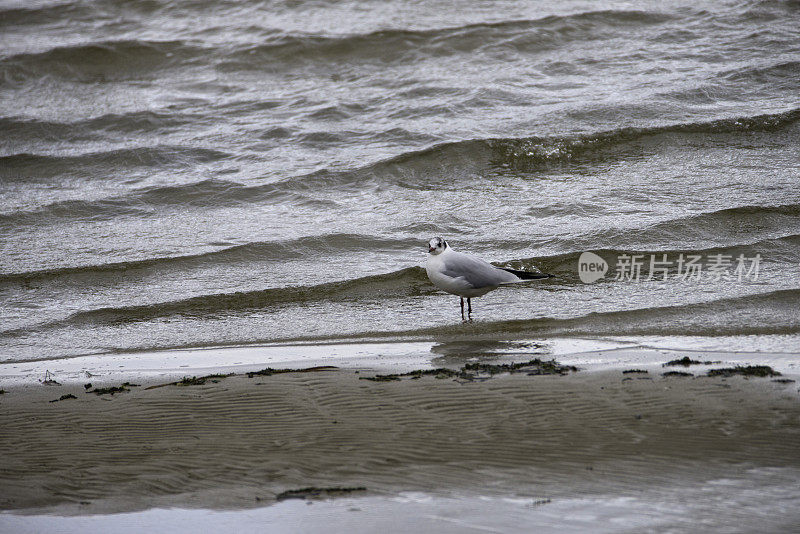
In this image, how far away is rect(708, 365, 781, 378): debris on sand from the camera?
4516 millimetres

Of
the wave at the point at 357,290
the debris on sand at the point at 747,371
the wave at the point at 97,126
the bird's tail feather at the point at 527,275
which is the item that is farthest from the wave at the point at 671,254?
the wave at the point at 97,126

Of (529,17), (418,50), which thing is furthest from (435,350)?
(529,17)

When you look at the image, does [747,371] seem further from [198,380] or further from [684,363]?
[198,380]

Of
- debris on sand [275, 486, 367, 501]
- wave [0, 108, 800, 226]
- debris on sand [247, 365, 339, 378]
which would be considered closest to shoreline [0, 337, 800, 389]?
debris on sand [247, 365, 339, 378]

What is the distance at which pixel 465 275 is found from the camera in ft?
21.5

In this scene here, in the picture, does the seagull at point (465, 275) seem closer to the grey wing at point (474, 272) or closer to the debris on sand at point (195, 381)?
the grey wing at point (474, 272)

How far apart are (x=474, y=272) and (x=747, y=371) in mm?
2430

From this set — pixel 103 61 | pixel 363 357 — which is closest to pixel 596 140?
pixel 363 357

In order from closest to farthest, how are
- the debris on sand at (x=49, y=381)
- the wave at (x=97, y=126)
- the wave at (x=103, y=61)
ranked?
the debris on sand at (x=49, y=381) → the wave at (x=97, y=126) → the wave at (x=103, y=61)

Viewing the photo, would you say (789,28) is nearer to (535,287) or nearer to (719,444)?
(535,287)

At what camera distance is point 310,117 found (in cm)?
1271

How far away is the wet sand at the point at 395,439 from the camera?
148 inches

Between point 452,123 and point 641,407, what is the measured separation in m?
8.14

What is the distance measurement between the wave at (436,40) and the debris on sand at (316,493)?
11.8 metres
